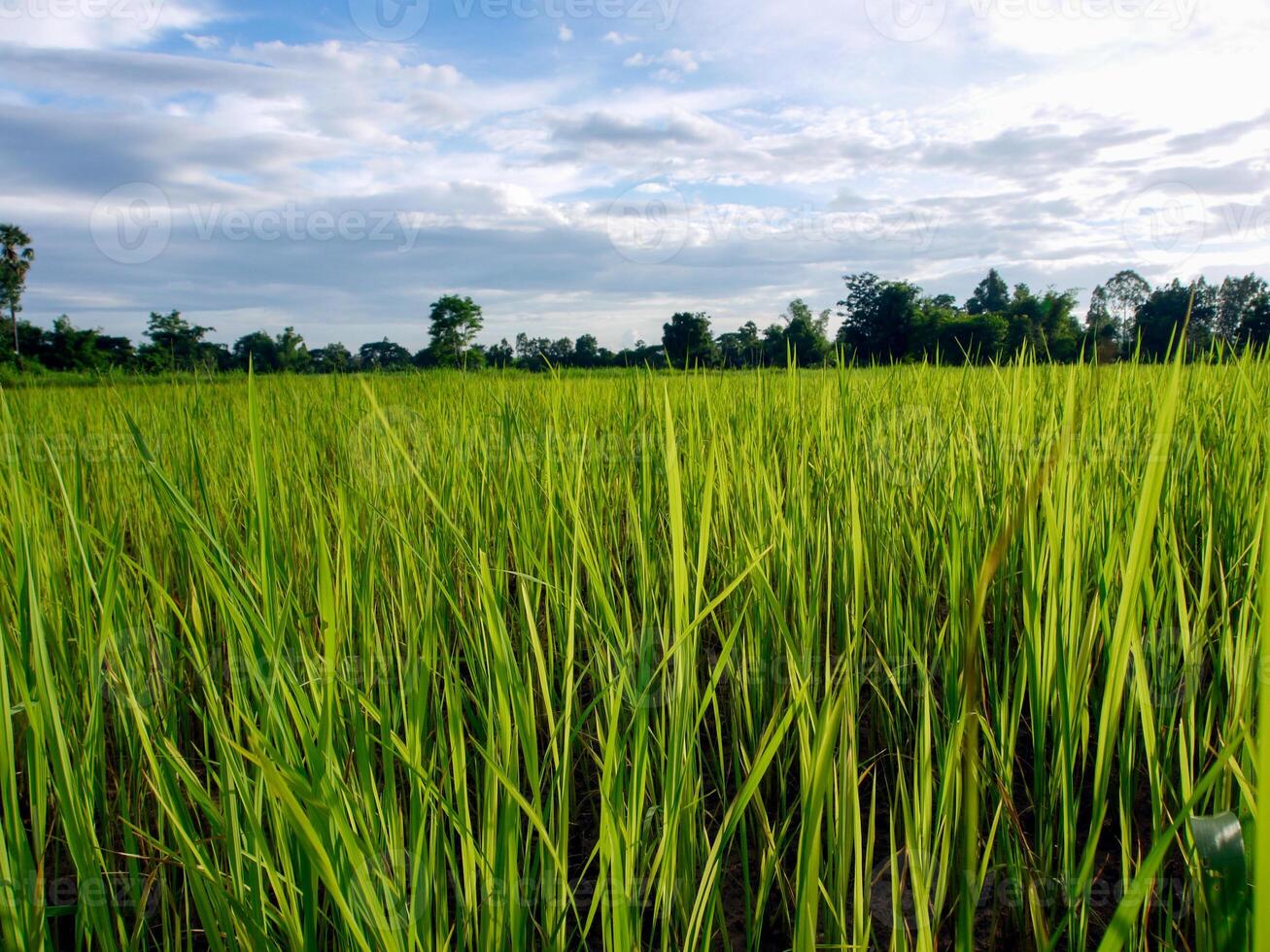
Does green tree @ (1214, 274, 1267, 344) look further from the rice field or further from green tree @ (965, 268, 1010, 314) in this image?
green tree @ (965, 268, 1010, 314)

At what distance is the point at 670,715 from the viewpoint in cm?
82

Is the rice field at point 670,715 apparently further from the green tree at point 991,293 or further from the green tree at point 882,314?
the green tree at point 991,293

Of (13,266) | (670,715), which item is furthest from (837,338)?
(13,266)

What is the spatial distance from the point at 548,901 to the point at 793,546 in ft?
2.15

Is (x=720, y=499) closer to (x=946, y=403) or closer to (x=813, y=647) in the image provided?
(x=813, y=647)

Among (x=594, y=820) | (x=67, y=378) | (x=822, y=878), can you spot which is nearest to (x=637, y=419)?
(x=594, y=820)

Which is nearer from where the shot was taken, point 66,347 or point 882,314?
point 882,314

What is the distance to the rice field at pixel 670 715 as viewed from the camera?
2.21 ft

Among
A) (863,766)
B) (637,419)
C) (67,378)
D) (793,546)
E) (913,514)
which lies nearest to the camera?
(863,766)

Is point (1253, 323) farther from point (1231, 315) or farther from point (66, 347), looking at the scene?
point (66, 347)

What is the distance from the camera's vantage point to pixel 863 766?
1077 mm

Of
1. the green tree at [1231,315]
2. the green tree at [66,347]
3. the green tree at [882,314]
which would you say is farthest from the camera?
the green tree at [66,347]

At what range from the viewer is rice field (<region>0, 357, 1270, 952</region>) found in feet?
2.21

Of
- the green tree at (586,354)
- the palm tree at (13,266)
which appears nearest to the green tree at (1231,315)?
the green tree at (586,354)
